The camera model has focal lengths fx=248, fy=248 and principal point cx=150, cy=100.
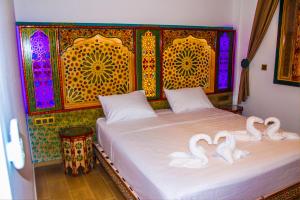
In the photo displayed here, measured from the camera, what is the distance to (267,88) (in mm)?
3797

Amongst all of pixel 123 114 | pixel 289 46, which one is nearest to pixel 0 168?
pixel 123 114

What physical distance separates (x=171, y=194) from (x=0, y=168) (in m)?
1.17

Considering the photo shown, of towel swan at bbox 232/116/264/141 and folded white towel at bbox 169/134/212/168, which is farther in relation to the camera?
towel swan at bbox 232/116/264/141

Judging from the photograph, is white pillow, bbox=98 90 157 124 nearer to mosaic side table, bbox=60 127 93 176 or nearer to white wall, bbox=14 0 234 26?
mosaic side table, bbox=60 127 93 176

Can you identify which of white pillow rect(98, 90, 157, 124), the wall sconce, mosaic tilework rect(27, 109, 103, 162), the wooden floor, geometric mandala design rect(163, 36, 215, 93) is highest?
geometric mandala design rect(163, 36, 215, 93)

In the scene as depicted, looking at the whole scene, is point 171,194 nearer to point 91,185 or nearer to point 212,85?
point 91,185

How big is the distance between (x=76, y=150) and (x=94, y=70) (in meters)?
1.03

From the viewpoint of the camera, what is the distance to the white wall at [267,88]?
346cm

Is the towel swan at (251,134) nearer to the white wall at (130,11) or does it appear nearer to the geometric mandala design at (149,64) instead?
the geometric mandala design at (149,64)

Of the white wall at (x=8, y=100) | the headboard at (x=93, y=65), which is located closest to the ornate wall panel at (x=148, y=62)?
the headboard at (x=93, y=65)

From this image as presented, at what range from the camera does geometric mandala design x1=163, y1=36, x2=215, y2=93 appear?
12.0 ft

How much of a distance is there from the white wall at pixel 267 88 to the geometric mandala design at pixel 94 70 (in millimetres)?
2019

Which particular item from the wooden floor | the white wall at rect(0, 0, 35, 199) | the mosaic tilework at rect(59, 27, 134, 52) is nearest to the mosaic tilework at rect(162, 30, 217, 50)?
the mosaic tilework at rect(59, 27, 134, 52)

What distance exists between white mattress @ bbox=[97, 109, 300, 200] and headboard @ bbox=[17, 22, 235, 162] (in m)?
0.62
